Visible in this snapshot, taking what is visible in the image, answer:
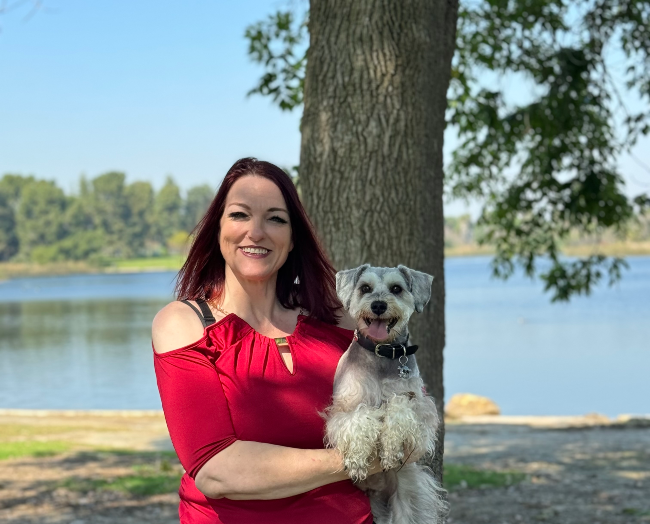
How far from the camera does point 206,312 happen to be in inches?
119

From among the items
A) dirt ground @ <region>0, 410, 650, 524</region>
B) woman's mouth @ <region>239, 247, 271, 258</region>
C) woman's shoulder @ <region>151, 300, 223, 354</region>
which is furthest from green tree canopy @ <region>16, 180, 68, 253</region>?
woman's shoulder @ <region>151, 300, 223, 354</region>

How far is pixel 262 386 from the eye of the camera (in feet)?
9.33

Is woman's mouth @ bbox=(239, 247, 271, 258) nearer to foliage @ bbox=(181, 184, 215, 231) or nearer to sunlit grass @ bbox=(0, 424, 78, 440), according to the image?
sunlit grass @ bbox=(0, 424, 78, 440)

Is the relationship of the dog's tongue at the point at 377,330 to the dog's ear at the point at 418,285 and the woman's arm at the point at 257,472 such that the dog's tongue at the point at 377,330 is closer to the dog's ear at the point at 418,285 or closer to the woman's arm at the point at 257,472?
the dog's ear at the point at 418,285

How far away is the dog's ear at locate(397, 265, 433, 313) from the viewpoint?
3.26 meters

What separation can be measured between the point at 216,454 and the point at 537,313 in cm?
5282

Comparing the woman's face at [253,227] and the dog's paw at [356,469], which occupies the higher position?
the woman's face at [253,227]

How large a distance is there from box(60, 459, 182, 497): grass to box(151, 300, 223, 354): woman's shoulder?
5.77 m

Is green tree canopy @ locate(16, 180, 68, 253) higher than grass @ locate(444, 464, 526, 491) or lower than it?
higher

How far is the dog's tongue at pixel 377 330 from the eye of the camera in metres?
3.01

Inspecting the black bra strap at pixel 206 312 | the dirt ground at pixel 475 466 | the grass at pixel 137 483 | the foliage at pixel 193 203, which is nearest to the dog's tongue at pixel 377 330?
the black bra strap at pixel 206 312

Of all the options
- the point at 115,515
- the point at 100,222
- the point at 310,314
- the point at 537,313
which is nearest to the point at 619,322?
the point at 537,313

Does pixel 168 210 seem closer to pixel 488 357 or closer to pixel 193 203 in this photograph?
pixel 193 203

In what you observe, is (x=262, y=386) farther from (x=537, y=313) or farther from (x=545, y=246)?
(x=537, y=313)
